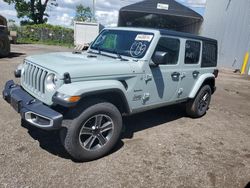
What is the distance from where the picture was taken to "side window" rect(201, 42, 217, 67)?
5547mm

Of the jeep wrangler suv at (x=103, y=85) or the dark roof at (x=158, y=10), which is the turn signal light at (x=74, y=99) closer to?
the jeep wrangler suv at (x=103, y=85)

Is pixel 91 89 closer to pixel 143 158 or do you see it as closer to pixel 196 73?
pixel 143 158

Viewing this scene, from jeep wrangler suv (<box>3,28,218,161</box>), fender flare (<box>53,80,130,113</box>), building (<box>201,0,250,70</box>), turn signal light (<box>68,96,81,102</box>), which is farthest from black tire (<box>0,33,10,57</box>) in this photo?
building (<box>201,0,250,70</box>)

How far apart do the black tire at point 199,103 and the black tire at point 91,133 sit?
2492 mm

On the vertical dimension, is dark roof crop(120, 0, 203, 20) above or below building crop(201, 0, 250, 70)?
above

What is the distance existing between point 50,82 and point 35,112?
0.45m

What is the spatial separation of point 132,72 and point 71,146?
4.75ft

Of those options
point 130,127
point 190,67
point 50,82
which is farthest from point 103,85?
point 190,67

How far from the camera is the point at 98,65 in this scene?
11.6 ft

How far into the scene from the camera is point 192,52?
16.9 feet

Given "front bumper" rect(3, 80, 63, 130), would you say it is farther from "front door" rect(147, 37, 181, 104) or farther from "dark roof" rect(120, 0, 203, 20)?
"dark roof" rect(120, 0, 203, 20)

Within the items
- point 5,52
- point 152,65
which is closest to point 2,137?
point 152,65

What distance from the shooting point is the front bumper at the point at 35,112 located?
3027 millimetres

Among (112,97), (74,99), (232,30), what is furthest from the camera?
(232,30)
